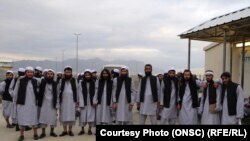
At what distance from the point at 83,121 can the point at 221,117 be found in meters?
3.41

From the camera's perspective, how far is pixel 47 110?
31.9 ft

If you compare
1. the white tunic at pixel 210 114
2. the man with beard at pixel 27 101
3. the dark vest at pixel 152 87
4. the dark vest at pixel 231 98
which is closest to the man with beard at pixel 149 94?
the dark vest at pixel 152 87

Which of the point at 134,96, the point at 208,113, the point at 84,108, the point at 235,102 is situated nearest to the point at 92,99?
the point at 84,108

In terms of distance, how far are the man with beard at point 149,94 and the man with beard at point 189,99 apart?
2.60ft

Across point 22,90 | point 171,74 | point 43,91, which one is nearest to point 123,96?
point 171,74

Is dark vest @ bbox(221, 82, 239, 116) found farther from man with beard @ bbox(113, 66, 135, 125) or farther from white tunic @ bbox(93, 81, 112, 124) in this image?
white tunic @ bbox(93, 81, 112, 124)

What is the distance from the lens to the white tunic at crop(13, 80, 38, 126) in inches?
366

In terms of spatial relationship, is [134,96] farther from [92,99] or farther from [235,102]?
[235,102]

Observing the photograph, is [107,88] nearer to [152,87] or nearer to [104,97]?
[104,97]

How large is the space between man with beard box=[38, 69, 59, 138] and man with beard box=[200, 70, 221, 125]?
350 centimetres

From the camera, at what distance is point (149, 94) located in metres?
9.61

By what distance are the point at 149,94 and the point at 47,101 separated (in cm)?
239

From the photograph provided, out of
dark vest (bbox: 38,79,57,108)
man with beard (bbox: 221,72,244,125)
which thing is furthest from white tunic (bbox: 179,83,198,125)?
dark vest (bbox: 38,79,57,108)
